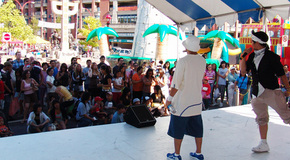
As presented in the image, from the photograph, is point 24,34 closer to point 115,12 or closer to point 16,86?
point 115,12

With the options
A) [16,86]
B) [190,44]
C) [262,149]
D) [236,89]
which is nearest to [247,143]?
[262,149]

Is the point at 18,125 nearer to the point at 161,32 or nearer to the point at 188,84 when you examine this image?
the point at 188,84

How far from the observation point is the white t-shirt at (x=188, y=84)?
3.25 meters

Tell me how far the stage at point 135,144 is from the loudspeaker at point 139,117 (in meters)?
0.09

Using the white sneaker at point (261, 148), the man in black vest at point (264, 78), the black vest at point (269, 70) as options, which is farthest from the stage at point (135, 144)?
the black vest at point (269, 70)

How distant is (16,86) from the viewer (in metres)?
7.51

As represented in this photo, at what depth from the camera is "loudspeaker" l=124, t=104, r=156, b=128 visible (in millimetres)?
→ 4918

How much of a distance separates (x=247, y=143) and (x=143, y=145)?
5.05 ft

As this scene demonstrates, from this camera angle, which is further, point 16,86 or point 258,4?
point 16,86

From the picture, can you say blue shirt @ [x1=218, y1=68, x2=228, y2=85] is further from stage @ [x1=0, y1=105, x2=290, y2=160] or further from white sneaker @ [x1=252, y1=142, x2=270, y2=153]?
white sneaker @ [x1=252, y1=142, x2=270, y2=153]

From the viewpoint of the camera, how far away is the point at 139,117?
4973mm

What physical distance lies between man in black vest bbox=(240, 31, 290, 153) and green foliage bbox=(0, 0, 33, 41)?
116ft

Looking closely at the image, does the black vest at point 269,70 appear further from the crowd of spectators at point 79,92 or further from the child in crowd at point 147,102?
the child in crowd at point 147,102

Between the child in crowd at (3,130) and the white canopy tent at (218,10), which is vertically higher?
the white canopy tent at (218,10)
